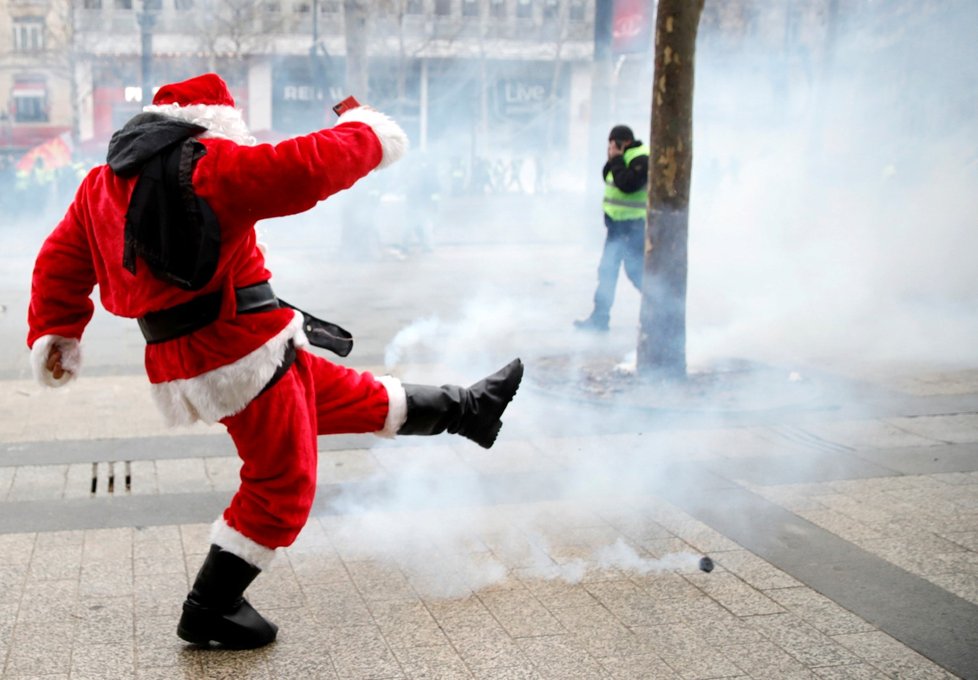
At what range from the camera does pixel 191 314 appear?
273 centimetres

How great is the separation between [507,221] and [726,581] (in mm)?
17898

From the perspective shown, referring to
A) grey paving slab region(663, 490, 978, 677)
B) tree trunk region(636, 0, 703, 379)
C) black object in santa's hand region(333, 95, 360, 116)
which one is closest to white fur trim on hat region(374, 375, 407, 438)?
black object in santa's hand region(333, 95, 360, 116)

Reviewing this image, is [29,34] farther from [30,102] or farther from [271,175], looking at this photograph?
[271,175]

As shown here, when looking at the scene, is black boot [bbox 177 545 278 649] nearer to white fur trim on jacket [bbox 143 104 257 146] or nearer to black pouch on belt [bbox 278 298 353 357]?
black pouch on belt [bbox 278 298 353 357]

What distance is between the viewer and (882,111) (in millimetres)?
13359

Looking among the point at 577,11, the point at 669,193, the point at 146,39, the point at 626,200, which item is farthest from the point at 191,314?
the point at 577,11

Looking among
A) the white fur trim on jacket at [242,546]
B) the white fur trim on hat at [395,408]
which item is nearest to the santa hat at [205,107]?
the white fur trim on hat at [395,408]

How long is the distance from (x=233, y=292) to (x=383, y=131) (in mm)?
556

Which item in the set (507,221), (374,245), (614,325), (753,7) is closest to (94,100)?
(507,221)

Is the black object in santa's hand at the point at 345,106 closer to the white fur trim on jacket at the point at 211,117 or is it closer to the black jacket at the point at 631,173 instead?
the white fur trim on jacket at the point at 211,117

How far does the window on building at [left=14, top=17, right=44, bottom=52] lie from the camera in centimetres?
2545

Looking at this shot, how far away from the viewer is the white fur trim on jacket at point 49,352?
2961 millimetres

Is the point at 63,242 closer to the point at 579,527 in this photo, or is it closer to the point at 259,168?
the point at 259,168

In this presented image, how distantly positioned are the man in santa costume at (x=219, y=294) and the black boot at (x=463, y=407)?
14cm
